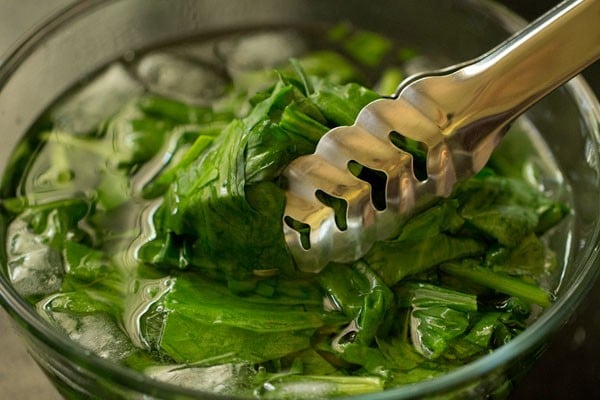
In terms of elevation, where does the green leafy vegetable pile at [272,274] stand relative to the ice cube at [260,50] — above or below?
below

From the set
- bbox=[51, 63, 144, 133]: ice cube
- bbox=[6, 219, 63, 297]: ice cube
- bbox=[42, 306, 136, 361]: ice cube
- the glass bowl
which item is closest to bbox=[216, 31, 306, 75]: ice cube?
the glass bowl

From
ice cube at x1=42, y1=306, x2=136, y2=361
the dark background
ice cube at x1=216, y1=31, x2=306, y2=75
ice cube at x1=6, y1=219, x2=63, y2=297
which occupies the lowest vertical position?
the dark background

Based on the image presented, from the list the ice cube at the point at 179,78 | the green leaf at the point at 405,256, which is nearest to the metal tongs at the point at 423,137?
the green leaf at the point at 405,256

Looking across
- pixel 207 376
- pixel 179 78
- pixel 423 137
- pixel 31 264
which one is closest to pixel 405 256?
pixel 423 137

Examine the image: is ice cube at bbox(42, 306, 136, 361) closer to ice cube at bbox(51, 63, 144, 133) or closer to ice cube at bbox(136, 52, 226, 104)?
ice cube at bbox(51, 63, 144, 133)

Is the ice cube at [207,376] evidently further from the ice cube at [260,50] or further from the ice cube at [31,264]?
the ice cube at [260,50]

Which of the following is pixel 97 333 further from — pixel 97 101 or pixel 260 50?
pixel 260 50

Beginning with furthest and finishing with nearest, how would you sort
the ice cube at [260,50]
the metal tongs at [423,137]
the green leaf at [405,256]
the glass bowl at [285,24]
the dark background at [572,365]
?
the ice cube at [260,50]
the dark background at [572,365]
the green leaf at [405,256]
the metal tongs at [423,137]
the glass bowl at [285,24]
